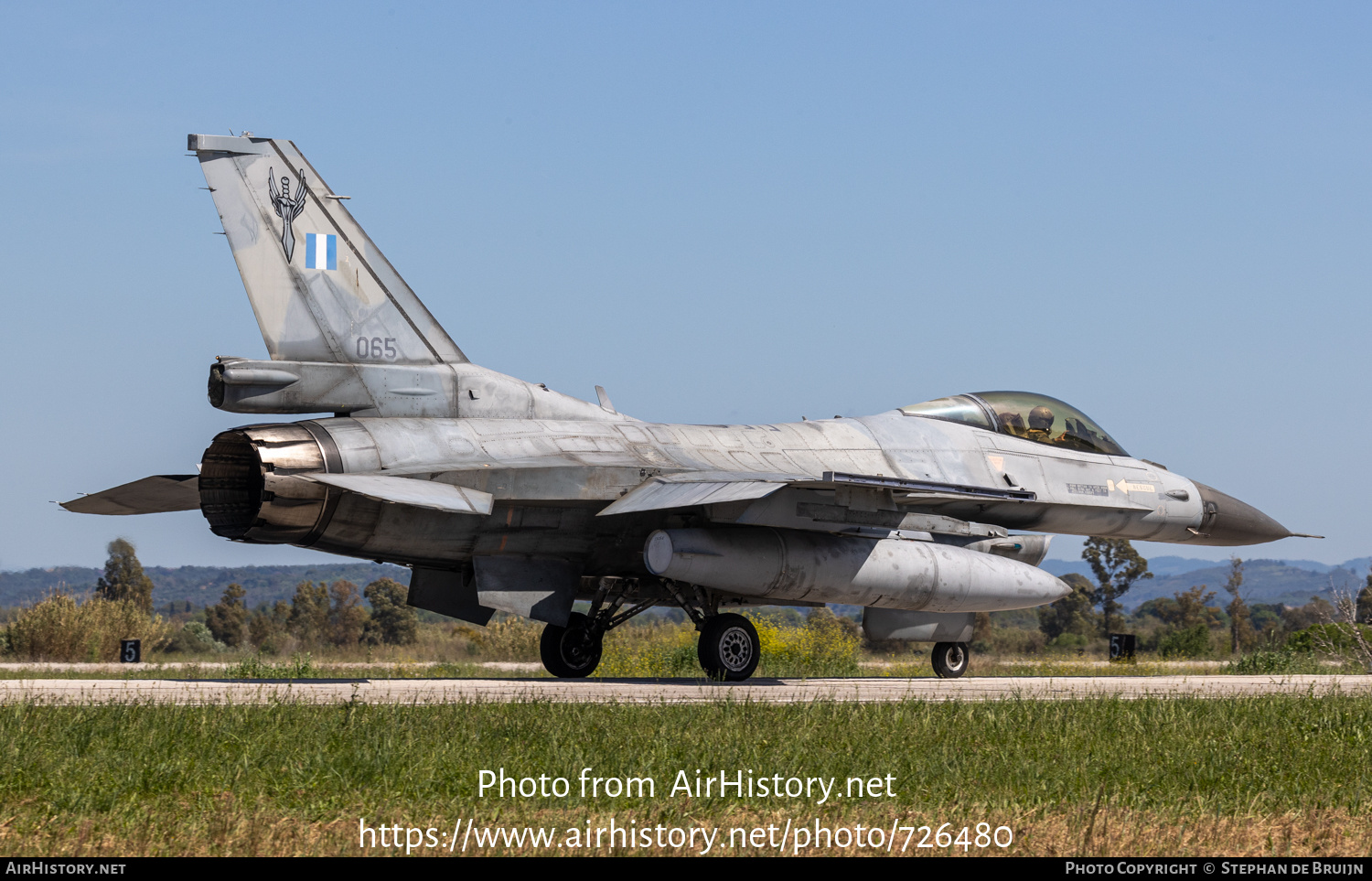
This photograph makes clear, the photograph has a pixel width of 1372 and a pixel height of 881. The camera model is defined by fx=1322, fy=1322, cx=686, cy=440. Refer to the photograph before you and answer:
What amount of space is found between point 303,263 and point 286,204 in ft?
2.08

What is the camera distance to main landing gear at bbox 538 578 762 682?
1416 centimetres

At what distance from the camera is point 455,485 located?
12.6 metres

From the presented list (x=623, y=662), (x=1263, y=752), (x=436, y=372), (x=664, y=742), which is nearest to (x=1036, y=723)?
(x=1263, y=752)

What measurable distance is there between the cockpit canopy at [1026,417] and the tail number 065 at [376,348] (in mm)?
6938

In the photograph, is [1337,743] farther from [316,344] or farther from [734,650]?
[316,344]

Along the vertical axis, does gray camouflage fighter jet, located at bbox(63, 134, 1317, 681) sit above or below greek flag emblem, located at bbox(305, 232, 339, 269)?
below

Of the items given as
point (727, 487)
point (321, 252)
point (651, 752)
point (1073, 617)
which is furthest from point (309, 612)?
point (651, 752)

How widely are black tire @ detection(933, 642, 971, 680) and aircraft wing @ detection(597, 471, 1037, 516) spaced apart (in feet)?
9.87

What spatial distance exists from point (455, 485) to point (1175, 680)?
9722 millimetres

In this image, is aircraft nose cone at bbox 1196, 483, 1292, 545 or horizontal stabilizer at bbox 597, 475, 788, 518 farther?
aircraft nose cone at bbox 1196, 483, 1292, 545

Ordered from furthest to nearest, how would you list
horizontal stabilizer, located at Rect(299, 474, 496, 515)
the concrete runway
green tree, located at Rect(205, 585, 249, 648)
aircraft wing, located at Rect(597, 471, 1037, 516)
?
green tree, located at Rect(205, 585, 249, 648) → aircraft wing, located at Rect(597, 471, 1037, 516) → horizontal stabilizer, located at Rect(299, 474, 496, 515) → the concrete runway

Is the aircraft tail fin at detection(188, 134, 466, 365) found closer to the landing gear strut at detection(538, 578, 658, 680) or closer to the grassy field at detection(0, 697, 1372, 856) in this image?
the landing gear strut at detection(538, 578, 658, 680)

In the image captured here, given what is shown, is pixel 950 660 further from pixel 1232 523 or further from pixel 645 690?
pixel 645 690

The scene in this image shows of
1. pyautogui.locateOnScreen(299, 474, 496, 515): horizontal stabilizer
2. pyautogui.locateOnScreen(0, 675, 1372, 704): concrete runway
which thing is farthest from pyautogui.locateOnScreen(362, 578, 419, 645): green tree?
pyautogui.locateOnScreen(299, 474, 496, 515): horizontal stabilizer
